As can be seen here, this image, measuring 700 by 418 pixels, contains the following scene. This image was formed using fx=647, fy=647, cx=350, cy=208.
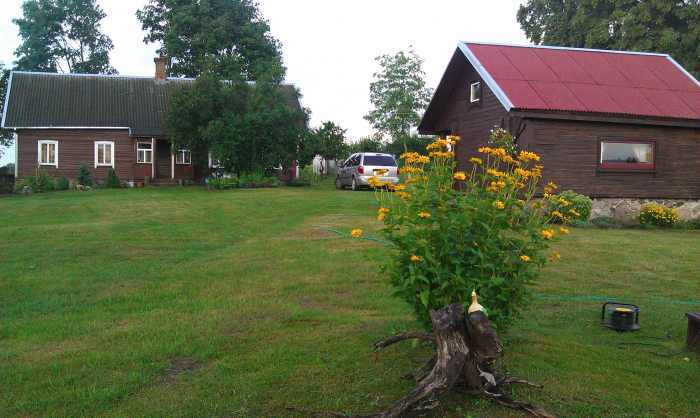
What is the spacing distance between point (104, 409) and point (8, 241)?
931cm

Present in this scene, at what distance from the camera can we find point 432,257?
4.59 metres

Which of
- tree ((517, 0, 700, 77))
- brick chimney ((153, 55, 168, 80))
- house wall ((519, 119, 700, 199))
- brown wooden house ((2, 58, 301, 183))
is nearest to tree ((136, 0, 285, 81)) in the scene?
brick chimney ((153, 55, 168, 80))

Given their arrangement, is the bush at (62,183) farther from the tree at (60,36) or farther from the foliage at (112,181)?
the tree at (60,36)

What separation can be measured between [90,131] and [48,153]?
7.73ft

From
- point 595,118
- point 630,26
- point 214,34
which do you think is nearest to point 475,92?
point 595,118

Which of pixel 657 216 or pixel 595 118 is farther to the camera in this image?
pixel 595 118

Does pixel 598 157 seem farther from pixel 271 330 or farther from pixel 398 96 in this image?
pixel 398 96

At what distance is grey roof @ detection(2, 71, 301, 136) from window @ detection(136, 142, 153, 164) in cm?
81

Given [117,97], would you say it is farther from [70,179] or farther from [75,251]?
[75,251]

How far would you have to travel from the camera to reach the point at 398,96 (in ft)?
205

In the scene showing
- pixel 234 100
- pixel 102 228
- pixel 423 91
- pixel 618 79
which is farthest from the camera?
pixel 423 91

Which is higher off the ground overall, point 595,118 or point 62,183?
point 595,118

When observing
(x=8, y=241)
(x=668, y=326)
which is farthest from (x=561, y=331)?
(x=8, y=241)

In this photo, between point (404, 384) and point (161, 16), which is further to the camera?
point (161, 16)
